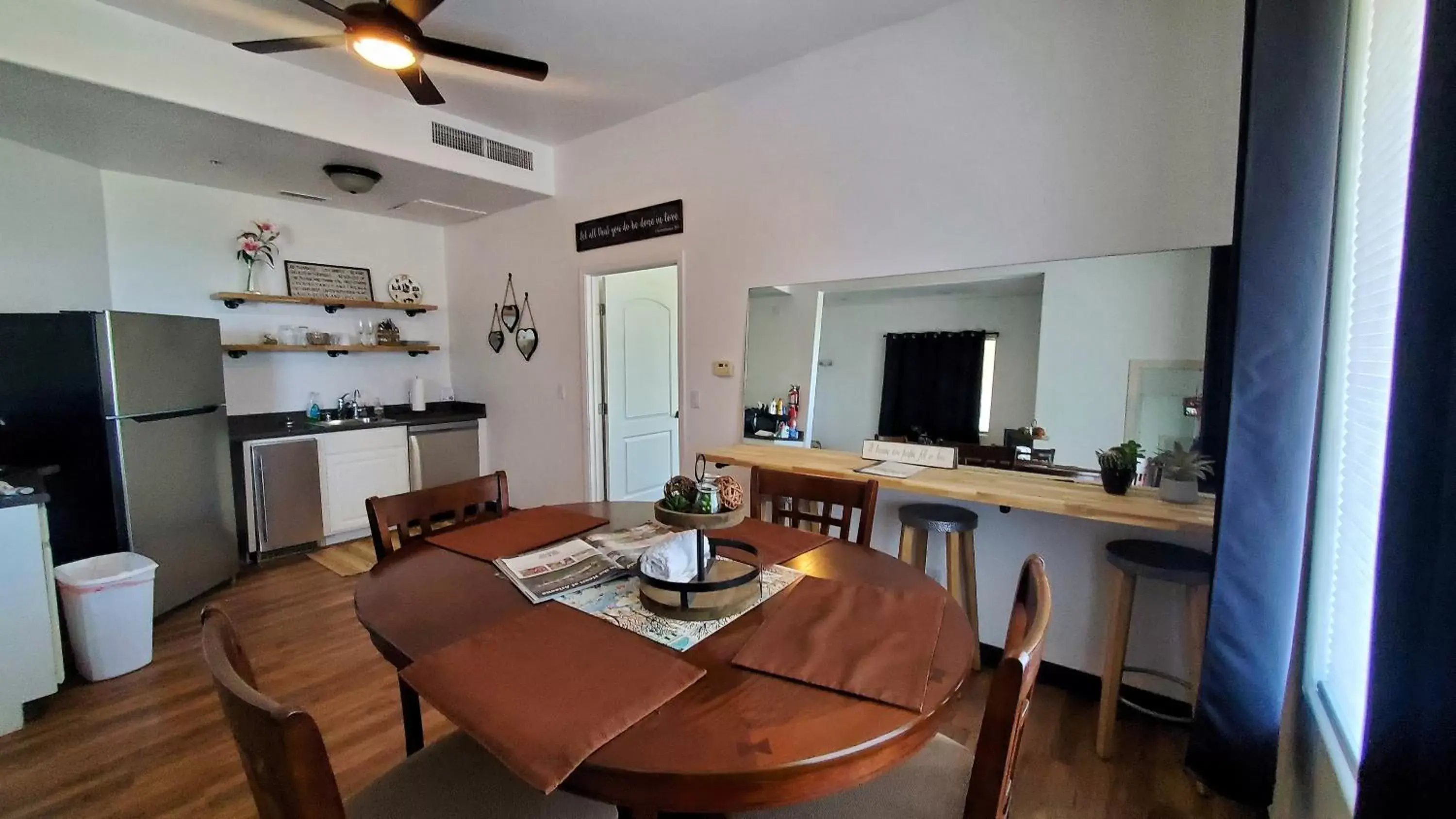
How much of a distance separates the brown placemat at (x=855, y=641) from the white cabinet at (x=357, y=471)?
3811 millimetres

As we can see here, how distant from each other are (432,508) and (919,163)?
2332 mm

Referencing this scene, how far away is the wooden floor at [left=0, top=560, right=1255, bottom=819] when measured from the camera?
5.47ft

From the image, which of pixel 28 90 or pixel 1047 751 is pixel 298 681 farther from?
pixel 1047 751

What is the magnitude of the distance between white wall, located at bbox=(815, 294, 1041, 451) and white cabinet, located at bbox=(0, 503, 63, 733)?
3.05 meters

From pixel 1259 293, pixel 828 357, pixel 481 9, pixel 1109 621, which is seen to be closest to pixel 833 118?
pixel 828 357

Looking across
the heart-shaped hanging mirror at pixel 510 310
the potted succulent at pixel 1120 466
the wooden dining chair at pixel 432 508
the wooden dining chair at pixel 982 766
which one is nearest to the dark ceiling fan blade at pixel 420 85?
the wooden dining chair at pixel 432 508

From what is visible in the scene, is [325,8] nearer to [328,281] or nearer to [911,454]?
[911,454]

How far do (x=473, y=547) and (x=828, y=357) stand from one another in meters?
1.89

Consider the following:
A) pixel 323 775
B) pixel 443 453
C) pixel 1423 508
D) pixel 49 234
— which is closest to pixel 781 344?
pixel 1423 508

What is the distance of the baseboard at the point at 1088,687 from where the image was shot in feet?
6.71

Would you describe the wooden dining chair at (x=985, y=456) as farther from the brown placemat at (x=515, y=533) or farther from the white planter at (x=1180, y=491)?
the brown placemat at (x=515, y=533)

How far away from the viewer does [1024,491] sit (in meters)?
2.01

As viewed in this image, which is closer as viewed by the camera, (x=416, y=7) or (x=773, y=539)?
(x=773, y=539)

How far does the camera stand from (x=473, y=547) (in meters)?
1.47
